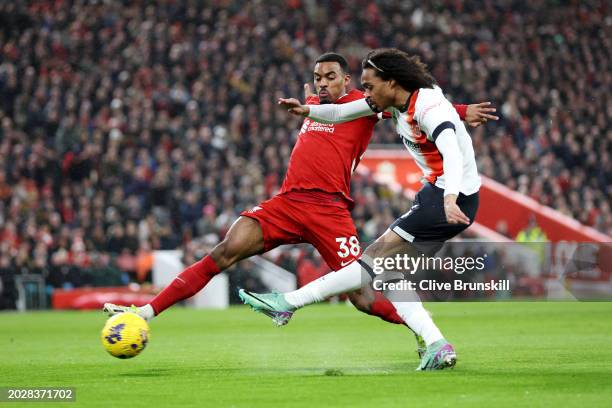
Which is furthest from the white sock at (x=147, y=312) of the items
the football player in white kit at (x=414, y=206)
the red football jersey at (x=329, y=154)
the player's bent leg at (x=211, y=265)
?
the red football jersey at (x=329, y=154)

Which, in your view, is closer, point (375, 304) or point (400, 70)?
point (400, 70)

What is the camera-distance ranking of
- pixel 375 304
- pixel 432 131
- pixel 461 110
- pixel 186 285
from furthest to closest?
pixel 375 304 < pixel 186 285 < pixel 461 110 < pixel 432 131

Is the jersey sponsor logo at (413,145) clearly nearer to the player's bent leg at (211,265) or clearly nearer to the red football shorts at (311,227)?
the red football shorts at (311,227)

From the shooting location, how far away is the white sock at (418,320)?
7.88 m

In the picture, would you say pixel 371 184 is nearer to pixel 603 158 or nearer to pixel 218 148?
pixel 218 148

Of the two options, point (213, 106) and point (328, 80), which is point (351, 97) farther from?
point (213, 106)

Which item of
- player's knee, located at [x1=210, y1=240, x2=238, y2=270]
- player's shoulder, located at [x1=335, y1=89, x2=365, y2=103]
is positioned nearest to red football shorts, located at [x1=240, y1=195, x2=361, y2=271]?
player's knee, located at [x1=210, y1=240, x2=238, y2=270]

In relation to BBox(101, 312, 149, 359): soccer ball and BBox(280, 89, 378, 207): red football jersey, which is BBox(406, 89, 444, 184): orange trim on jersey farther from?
BBox(101, 312, 149, 359): soccer ball

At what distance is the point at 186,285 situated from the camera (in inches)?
332

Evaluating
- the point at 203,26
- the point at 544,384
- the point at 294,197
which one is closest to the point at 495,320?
the point at 294,197

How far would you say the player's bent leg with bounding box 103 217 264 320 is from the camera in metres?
8.32

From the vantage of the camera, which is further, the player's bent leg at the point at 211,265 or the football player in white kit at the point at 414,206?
the player's bent leg at the point at 211,265

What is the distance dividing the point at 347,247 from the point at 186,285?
129 centimetres

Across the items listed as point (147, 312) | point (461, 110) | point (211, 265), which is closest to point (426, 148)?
point (461, 110)
